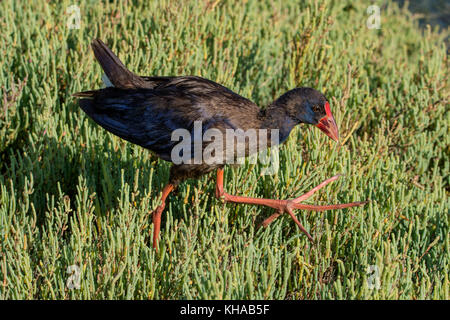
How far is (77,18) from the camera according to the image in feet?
17.0

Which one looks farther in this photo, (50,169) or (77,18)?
(77,18)

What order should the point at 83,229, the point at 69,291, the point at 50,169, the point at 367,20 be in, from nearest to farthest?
1. the point at 69,291
2. the point at 83,229
3. the point at 50,169
4. the point at 367,20

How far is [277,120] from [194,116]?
1.56 ft

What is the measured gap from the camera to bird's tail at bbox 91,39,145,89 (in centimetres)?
354

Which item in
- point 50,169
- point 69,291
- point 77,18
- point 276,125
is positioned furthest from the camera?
point 77,18

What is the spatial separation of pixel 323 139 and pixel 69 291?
→ 1934 mm

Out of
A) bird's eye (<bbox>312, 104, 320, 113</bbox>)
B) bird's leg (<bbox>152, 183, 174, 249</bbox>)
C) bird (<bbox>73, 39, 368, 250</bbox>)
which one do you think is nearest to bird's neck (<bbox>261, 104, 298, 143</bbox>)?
bird (<bbox>73, 39, 368, 250</bbox>)

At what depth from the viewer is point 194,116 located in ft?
10.8

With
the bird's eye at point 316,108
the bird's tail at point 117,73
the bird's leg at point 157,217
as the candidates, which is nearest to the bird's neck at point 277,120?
the bird's eye at point 316,108

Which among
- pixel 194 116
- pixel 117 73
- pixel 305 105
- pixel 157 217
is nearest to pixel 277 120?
pixel 305 105

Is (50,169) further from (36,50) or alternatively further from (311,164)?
(311,164)

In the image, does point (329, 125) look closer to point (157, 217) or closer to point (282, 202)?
point (282, 202)

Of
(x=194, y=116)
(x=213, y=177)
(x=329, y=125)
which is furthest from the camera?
(x=213, y=177)

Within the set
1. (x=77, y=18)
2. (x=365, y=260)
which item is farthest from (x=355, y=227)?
(x=77, y=18)
